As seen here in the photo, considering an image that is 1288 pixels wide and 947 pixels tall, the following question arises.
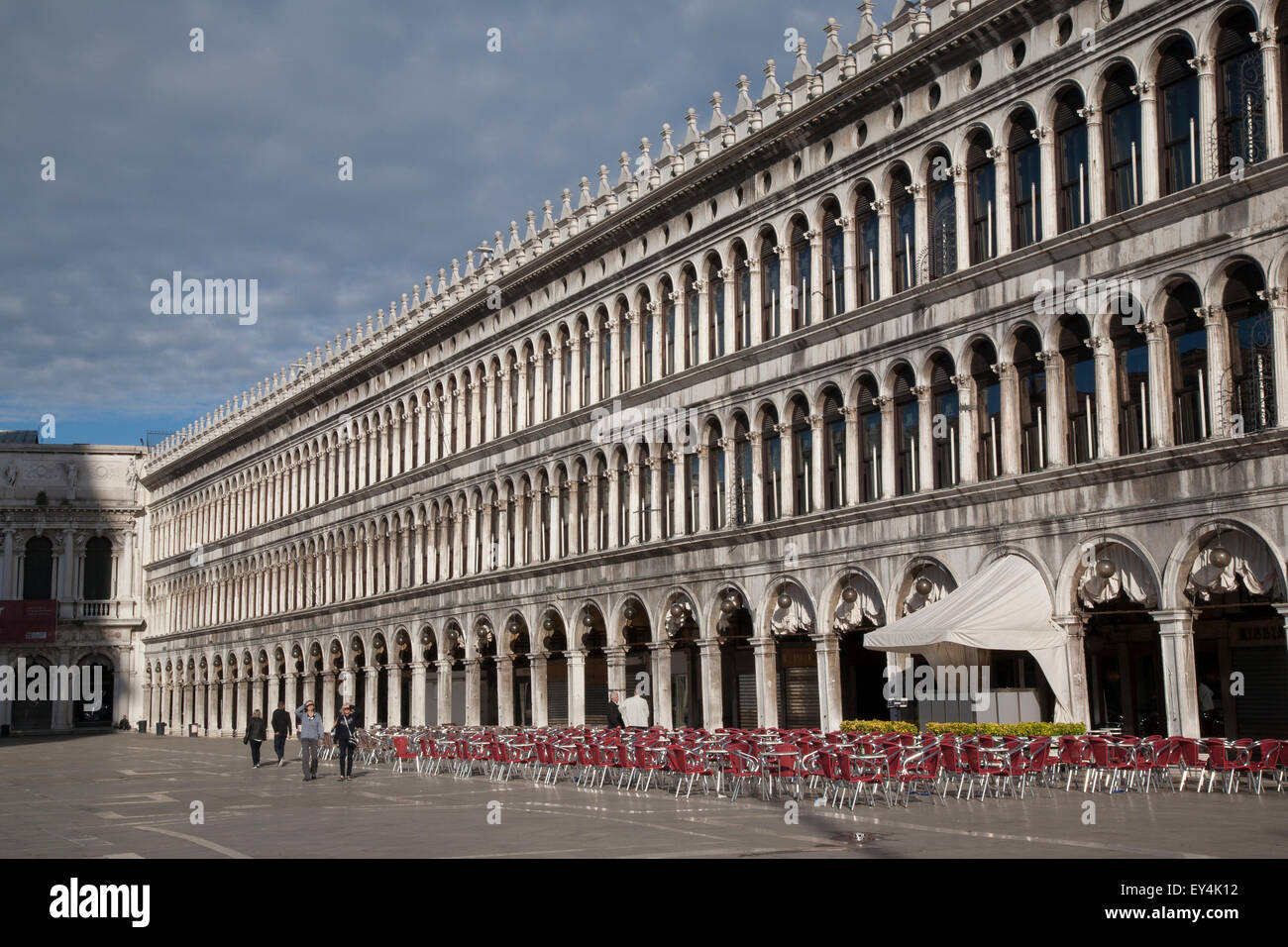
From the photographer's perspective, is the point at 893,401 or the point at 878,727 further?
the point at 893,401

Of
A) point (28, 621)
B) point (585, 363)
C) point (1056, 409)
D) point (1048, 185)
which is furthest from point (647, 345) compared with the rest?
point (28, 621)

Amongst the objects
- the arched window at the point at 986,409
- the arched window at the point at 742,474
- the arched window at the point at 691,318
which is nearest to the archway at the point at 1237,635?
the arched window at the point at 986,409

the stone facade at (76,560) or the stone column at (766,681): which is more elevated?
the stone facade at (76,560)

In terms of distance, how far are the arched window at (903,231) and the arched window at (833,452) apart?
335 centimetres

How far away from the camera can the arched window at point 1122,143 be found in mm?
28406

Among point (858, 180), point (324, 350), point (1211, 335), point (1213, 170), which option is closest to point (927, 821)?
point (1211, 335)

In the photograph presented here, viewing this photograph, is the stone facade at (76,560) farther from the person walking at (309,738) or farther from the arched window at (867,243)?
the arched window at (867,243)

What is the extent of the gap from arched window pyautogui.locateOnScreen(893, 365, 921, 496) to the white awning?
4.36 m

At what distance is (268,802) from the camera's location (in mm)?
26266

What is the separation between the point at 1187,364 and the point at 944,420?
6.36 m

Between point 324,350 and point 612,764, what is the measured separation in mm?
45012

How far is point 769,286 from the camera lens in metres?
39.4

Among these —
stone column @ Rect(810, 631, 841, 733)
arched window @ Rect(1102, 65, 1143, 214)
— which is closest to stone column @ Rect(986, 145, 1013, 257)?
arched window @ Rect(1102, 65, 1143, 214)

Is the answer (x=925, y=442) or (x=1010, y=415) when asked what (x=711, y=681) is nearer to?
(x=925, y=442)
